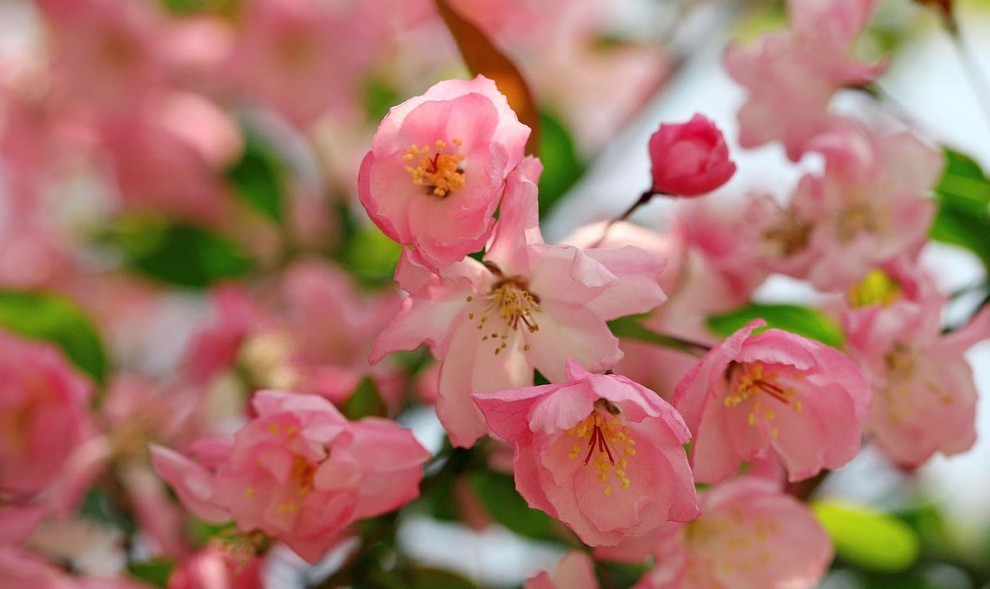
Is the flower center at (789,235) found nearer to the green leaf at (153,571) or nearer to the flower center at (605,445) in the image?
the flower center at (605,445)

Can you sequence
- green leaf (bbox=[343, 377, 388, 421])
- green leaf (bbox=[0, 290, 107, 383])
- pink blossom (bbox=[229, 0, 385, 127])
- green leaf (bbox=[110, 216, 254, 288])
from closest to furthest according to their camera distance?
green leaf (bbox=[343, 377, 388, 421])
green leaf (bbox=[0, 290, 107, 383])
green leaf (bbox=[110, 216, 254, 288])
pink blossom (bbox=[229, 0, 385, 127])

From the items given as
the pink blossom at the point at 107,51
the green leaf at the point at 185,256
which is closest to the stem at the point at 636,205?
the green leaf at the point at 185,256

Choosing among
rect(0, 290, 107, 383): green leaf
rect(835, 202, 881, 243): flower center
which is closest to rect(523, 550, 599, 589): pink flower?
rect(835, 202, 881, 243): flower center

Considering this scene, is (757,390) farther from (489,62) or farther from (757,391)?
(489,62)

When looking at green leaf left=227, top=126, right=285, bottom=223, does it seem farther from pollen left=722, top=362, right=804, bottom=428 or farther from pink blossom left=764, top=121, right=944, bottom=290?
pollen left=722, top=362, right=804, bottom=428

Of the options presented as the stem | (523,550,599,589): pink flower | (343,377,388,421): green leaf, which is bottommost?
(523,550,599,589): pink flower
